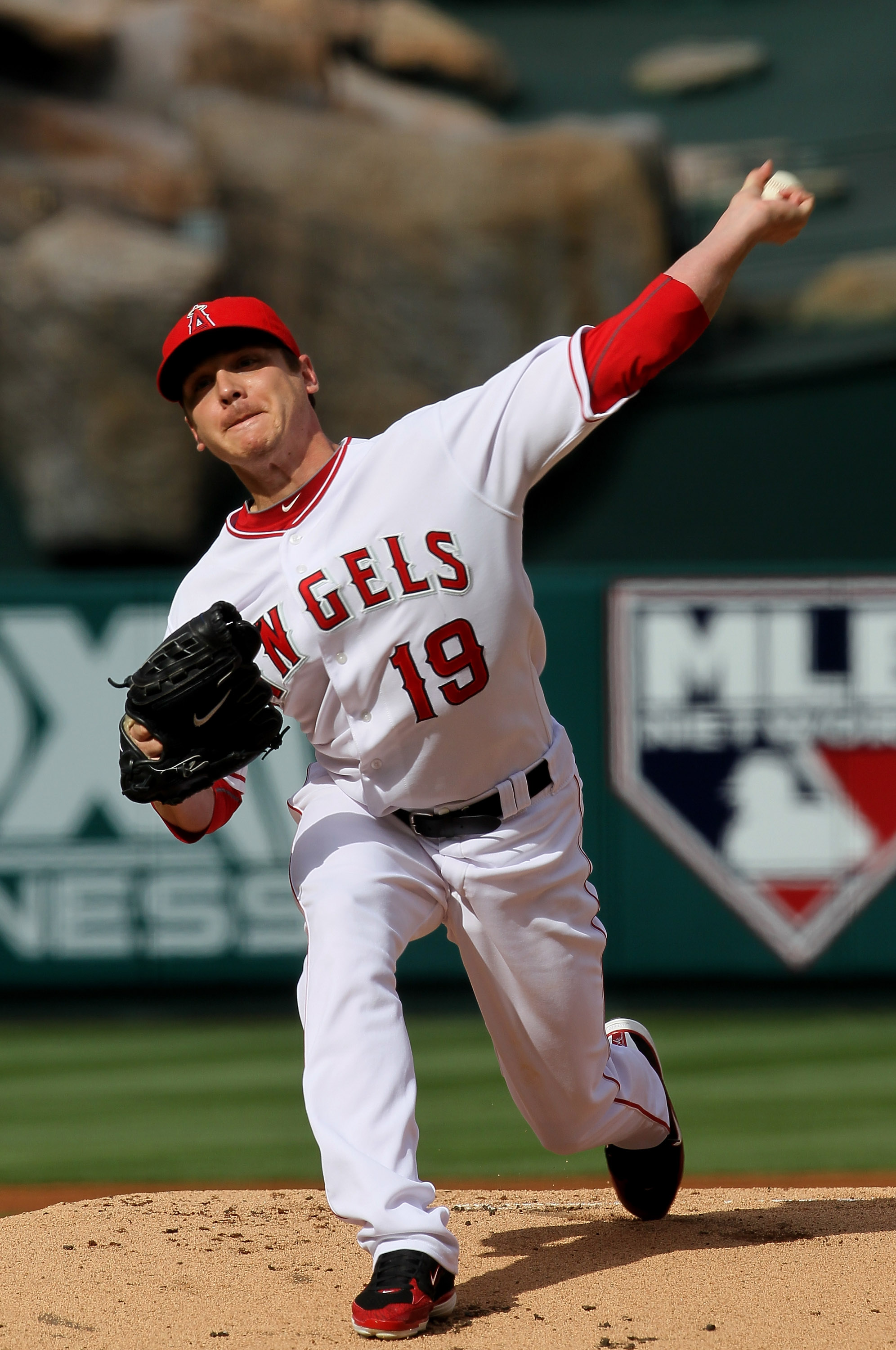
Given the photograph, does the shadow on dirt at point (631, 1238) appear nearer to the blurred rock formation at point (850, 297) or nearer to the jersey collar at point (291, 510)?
the jersey collar at point (291, 510)

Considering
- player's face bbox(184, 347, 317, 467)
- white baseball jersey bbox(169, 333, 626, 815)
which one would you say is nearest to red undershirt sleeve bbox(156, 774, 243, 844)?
white baseball jersey bbox(169, 333, 626, 815)

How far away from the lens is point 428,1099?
5.04 meters

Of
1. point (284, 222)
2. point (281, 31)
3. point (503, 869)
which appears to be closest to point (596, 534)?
point (284, 222)

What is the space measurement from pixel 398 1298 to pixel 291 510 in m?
1.20

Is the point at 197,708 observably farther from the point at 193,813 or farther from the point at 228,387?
the point at 228,387

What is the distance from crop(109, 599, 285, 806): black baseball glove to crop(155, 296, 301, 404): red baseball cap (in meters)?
0.41

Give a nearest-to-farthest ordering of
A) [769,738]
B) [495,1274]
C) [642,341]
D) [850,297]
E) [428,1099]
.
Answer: [642,341], [495,1274], [428,1099], [769,738], [850,297]

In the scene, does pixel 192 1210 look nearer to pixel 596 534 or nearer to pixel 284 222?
pixel 596 534

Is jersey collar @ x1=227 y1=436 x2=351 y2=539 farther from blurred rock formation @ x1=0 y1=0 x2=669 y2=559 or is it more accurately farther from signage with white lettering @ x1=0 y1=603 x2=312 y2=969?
blurred rock formation @ x1=0 y1=0 x2=669 y2=559

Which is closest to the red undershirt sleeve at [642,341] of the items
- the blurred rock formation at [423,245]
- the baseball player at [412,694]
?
the baseball player at [412,694]

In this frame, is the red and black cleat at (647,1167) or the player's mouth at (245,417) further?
the red and black cleat at (647,1167)

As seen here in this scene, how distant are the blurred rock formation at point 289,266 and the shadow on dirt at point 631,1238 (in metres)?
6.47

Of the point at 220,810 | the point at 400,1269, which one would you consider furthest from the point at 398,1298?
the point at 220,810

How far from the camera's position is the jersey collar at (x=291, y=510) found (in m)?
2.54
